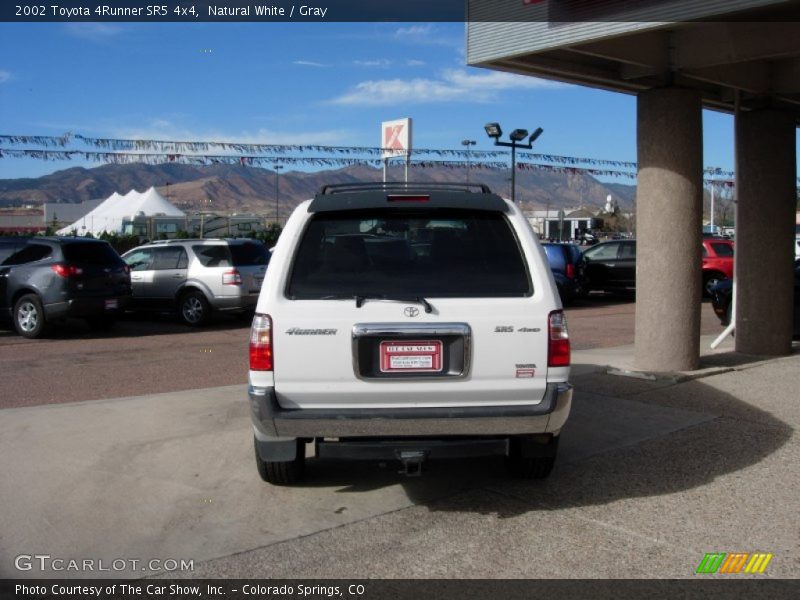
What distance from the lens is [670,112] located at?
8906 mm

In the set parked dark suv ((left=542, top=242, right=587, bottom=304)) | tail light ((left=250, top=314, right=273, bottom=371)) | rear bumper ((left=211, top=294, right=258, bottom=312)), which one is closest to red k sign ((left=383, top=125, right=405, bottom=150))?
parked dark suv ((left=542, top=242, right=587, bottom=304))

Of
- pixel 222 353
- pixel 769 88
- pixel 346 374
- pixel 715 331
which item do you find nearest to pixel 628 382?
pixel 769 88

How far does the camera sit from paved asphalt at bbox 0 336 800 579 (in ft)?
14.4

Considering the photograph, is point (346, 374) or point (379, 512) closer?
point (346, 374)

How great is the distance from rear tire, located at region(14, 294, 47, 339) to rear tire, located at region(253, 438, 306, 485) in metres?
9.38

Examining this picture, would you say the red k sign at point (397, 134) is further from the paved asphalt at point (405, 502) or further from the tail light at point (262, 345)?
the tail light at point (262, 345)

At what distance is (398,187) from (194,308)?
1072 cm

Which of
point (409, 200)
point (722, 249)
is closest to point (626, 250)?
point (722, 249)

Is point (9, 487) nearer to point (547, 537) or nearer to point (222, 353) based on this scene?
point (547, 537)

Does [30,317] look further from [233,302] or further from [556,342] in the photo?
[556,342]

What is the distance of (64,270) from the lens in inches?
527

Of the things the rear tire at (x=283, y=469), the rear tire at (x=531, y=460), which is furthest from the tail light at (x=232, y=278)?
the rear tire at (x=531, y=460)

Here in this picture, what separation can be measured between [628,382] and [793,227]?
3513mm

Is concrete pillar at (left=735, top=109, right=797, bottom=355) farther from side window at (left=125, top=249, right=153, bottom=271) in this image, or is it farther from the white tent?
the white tent
